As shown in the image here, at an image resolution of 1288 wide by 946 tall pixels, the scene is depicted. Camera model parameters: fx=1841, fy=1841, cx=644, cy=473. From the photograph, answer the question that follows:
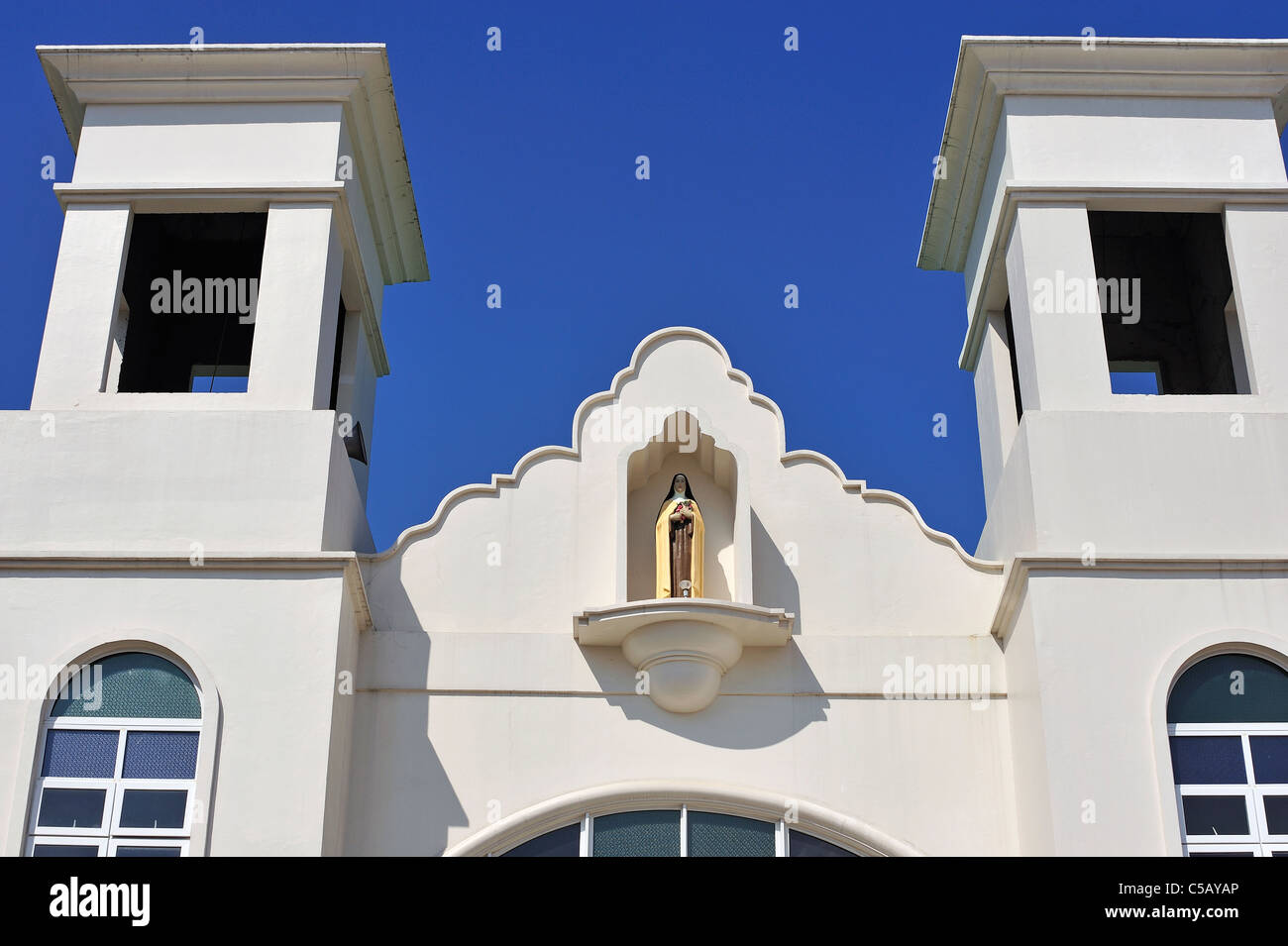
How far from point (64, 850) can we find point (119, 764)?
732mm

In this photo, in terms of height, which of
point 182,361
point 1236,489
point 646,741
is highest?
point 182,361

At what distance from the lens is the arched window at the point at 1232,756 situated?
44.6 feet

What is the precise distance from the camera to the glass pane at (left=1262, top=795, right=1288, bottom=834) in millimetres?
13625

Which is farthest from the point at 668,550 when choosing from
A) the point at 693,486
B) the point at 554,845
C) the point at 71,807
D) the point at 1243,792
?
the point at 71,807

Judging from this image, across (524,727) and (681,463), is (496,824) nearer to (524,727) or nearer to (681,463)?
(524,727)

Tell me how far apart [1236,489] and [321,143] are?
8643mm

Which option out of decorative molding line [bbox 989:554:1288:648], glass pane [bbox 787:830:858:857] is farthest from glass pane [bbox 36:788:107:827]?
decorative molding line [bbox 989:554:1288:648]

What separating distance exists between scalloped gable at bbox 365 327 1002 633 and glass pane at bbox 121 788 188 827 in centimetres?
251

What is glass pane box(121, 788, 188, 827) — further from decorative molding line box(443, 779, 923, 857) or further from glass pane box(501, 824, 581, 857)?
glass pane box(501, 824, 581, 857)

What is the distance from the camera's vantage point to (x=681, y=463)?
16.6 metres

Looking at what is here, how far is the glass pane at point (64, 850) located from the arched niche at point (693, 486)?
4.91 meters

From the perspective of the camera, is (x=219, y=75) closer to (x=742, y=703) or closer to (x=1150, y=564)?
(x=742, y=703)
